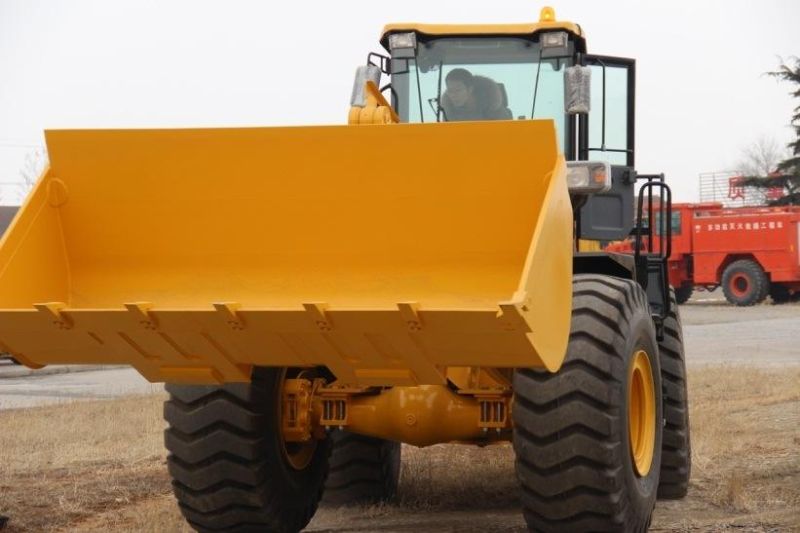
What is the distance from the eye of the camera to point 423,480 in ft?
26.5

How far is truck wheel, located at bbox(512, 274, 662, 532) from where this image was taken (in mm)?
5000

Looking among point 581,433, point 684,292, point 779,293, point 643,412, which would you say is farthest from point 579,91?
point 684,292

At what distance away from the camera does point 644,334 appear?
5.61m

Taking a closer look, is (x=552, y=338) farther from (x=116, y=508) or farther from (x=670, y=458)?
(x=116, y=508)

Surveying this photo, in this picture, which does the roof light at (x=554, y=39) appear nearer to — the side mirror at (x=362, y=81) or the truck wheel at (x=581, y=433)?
the side mirror at (x=362, y=81)

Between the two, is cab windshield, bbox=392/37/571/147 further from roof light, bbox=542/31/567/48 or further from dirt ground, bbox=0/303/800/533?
dirt ground, bbox=0/303/800/533

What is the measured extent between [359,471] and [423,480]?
0.80 metres

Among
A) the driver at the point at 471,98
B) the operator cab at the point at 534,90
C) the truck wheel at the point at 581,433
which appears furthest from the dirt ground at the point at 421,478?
the driver at the point at 471,98

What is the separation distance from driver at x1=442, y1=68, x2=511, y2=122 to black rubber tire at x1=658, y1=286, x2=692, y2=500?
1.67 meters

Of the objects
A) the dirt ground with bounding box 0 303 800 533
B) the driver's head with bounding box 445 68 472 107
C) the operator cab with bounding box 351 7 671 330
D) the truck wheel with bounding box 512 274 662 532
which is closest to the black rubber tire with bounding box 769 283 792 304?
the dirt ground with bounding box 0 303 800 533

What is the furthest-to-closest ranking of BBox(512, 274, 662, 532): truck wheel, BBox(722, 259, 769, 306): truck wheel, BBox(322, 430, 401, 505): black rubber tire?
BBox(722, 259, 769, 306): truck wheel, BBox(322, 430, 401, 505): black rubber tire, BBox(512, 274, 662, 532): truck wheel

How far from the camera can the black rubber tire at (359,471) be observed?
7371 mm

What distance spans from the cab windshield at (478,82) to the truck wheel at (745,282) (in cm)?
2489

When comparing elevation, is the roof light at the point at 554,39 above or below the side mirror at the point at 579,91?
above
